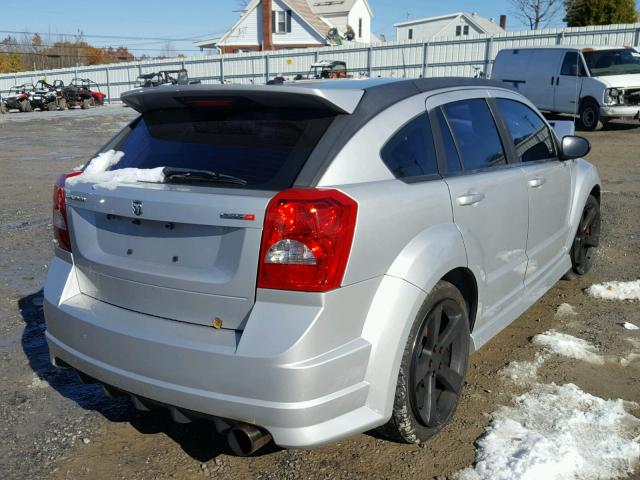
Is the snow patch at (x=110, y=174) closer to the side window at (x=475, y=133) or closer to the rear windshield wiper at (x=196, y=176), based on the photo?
the rear windshield wiper at (x=196, y=176)

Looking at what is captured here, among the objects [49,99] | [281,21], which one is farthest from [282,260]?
[281,21]

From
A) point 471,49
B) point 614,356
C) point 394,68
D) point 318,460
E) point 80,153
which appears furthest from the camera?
point 394,68

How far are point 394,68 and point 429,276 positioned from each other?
28.0 metres

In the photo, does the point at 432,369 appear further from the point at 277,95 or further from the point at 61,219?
the point at 61,219

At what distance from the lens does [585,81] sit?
16688 millimetres

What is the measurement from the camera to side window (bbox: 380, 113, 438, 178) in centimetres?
288

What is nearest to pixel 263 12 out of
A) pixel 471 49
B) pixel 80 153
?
pixel 471 49

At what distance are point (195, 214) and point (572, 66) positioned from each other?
55.4 feet

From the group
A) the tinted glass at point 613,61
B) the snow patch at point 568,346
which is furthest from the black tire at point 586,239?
the tinted glass at point 613,61

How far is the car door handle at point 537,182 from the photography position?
13.0ft

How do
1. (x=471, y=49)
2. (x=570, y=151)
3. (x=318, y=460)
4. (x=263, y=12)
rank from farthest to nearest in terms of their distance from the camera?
1. (x=263, y=12)
2. (x=471, y=49)
3. (x=570, y=151)
4. (x=318, y=460)

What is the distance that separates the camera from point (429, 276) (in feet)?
9.20

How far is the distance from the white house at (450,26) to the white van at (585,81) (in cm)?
3796

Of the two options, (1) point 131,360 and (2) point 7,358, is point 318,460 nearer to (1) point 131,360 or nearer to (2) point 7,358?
(1) point 131,360
